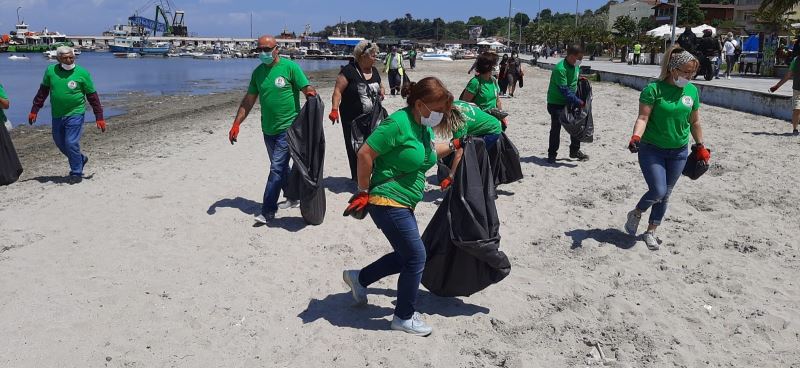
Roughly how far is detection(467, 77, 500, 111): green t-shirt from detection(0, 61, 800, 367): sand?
115 centimetres

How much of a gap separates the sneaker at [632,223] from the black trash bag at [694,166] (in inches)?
22.0

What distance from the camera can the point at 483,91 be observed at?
6633mm

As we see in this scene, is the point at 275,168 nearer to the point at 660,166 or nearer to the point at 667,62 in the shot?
the point at 660,166

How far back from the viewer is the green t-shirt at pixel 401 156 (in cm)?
332

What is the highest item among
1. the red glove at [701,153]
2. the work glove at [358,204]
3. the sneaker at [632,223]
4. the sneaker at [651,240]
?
the red glove at [701,153]

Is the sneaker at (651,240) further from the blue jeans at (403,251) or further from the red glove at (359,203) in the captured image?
the red glove at (359,203)

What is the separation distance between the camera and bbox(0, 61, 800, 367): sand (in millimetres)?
3697

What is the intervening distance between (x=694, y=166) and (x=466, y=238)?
2.43 metres

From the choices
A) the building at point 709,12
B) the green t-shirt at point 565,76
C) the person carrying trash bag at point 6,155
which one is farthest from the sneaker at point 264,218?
the building at point 709,12

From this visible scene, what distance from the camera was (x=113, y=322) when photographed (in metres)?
3.98

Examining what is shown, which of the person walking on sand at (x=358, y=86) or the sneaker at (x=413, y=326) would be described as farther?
the person walking on sand at (x=358, y=86)

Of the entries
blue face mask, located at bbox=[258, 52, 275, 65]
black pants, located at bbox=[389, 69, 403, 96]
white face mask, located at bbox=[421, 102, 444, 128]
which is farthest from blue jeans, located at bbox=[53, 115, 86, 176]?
black pants, located at bbox=[389, 69, 403, 96]

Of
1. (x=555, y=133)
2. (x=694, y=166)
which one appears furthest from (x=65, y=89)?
(x=694, y=166)

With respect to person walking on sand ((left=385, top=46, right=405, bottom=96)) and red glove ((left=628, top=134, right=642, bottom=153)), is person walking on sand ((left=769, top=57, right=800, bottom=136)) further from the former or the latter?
Result: person walking on sand ((left=385, top=46, right=405, bottom=96))
